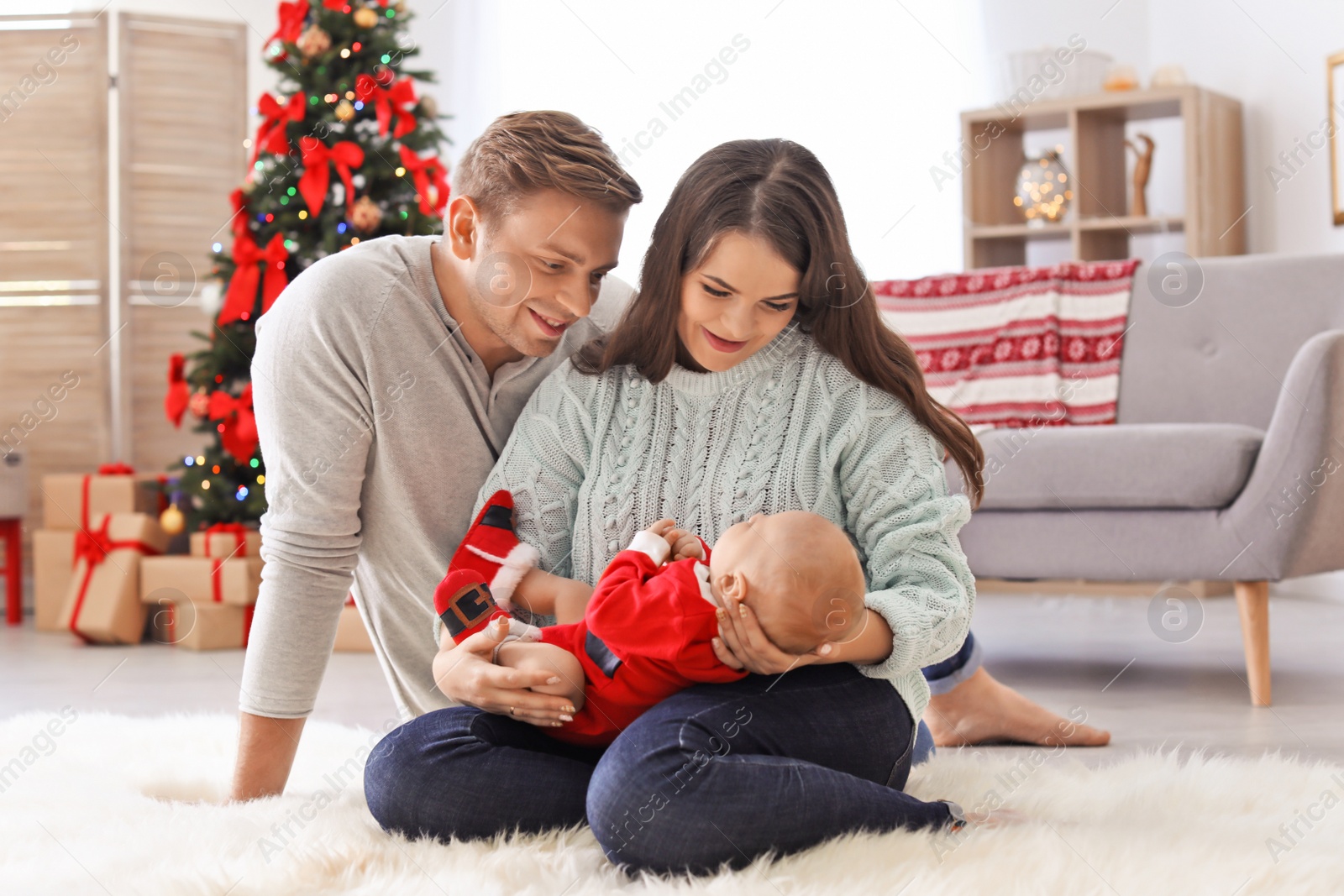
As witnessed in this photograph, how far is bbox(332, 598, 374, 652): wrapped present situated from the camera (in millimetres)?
3213

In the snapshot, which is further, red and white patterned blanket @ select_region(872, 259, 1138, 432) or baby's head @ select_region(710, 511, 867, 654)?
red and white patterned blanket @ select_region(872, 259, 1138, 432)

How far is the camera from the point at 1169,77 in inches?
168

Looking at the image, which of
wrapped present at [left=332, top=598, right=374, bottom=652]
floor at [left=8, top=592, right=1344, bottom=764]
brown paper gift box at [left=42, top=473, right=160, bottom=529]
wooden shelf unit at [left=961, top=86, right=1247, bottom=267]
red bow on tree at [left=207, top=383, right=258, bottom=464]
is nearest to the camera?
floor at [left=8, top=592, right=1344, bottom=764]

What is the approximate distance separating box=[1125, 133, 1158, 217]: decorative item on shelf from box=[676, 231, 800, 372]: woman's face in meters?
3.37

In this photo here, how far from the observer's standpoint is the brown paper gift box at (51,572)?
3709 mm

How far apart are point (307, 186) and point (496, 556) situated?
2.21 metres

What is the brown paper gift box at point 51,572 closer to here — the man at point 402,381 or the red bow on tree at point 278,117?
the red bow on tree at point 278,117

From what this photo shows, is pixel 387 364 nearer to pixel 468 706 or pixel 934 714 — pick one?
pixel 468 706

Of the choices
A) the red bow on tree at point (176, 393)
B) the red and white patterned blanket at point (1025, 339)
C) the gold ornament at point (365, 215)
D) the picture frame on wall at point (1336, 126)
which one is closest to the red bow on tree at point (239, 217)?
the gold ornament at point (365, 215)

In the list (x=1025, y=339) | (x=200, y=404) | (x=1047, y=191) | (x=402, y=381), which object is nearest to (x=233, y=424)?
(x=200, y=404)

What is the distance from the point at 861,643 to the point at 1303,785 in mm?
747

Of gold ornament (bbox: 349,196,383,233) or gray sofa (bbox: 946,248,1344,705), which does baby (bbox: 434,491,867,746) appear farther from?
gold ornament (bbox: 349,196,383,233)

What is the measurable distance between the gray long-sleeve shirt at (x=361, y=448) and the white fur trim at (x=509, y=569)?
0.60ft

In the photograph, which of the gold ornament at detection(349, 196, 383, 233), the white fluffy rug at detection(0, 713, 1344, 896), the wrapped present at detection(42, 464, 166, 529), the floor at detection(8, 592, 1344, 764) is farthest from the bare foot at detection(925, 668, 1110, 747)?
the wrapped present at detection(42, 464, 166, 529)
